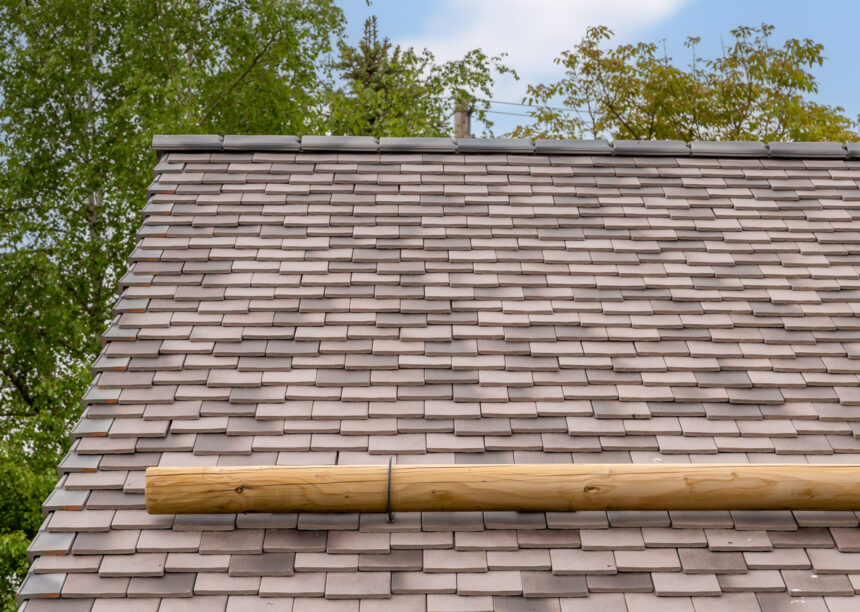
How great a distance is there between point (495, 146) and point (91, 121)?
33.9 ft

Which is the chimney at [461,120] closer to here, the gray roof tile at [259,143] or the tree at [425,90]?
the tree at [425,90]

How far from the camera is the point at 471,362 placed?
3.86 metres

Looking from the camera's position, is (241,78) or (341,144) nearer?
(341,144)

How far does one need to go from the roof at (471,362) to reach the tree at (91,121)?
6935 mm

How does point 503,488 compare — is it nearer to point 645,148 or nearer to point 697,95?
point 645,148

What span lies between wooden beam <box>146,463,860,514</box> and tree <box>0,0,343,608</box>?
26.3ft

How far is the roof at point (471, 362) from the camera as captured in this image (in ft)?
Answer: 9.93

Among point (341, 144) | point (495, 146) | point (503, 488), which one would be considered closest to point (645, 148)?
point (495, 146)

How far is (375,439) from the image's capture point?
3.48m

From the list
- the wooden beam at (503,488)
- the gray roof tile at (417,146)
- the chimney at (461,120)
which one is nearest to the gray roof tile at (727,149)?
the gray roof tile at (417,146)

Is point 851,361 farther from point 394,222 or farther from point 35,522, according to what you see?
point 35,522

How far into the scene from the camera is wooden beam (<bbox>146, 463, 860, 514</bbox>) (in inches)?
121

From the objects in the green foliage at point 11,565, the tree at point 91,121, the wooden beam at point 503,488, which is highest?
the tree at point 91,121

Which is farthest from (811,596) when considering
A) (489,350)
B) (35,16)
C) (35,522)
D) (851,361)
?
(35,16)
